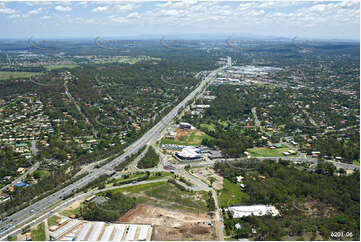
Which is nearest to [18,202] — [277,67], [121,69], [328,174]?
[328,174]

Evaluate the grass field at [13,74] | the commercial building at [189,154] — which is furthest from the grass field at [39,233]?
the grass field at [13,74]

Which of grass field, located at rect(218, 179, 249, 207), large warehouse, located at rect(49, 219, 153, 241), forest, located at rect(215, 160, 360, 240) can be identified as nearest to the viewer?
large warehouse, located at rect(49, 219, 153, 241)

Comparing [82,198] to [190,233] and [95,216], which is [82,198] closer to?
[95,216]

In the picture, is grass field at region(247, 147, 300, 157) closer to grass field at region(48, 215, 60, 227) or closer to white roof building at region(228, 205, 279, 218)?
white roof building at region(228, 205, 279, 218)

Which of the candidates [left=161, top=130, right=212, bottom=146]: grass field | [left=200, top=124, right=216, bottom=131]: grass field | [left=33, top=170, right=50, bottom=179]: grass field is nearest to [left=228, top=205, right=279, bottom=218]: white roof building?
[left=161, top=130, right=212, bottom=146]: grass field

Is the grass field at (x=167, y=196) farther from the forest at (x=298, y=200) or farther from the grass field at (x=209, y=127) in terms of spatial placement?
the grass field at (x=209, y=127)

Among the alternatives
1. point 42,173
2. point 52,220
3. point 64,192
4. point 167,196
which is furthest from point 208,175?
point 42,173
